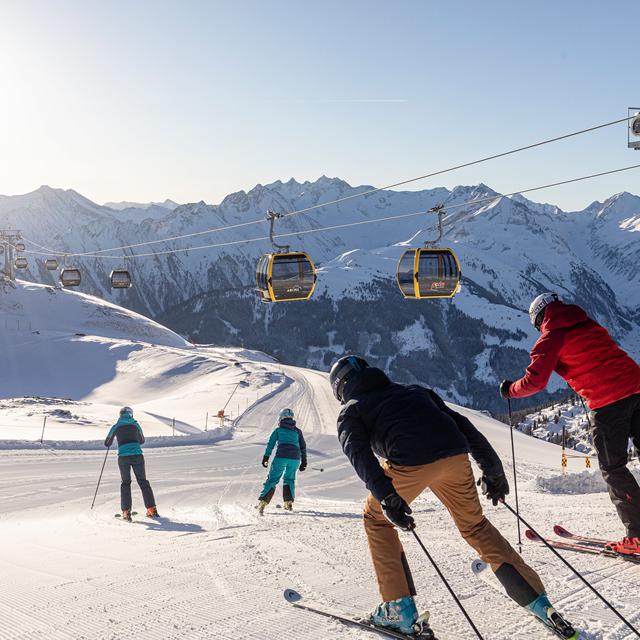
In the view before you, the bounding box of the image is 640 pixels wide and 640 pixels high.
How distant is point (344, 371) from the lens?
3959 mm

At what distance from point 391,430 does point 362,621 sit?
1.21 m

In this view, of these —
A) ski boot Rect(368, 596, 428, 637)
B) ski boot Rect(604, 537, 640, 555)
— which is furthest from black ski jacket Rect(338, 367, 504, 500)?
ski boot Rect(604, 537, 640, 555)

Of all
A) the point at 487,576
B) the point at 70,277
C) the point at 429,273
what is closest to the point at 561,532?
the point at 487,576

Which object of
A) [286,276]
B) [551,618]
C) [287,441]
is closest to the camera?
[551,618]

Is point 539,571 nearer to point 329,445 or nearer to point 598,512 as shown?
point 598,512

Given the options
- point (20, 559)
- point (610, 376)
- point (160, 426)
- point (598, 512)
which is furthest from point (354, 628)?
point (160, 426)

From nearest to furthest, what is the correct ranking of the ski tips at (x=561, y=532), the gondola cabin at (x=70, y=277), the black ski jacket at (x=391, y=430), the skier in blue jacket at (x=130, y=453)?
the black ski jacket at (x=391, y=430)
the ski tips at (x=561, y=532)
the skier in blue jacket at (x=130, y=453)
the gondola cabin at (x=70, y=277)

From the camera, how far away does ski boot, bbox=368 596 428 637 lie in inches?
145

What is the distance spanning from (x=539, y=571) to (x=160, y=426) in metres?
27.2

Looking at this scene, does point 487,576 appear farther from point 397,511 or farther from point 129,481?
point 129,481

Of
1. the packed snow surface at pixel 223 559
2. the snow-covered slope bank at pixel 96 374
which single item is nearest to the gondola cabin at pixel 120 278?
the snow-covered slope bank at pixel 96 374

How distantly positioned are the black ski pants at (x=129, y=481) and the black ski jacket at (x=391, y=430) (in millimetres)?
7137

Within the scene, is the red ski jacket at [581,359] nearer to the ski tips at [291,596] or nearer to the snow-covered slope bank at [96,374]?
the ski tips at [291,596]

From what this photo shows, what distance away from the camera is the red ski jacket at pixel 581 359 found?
4.80 meters
